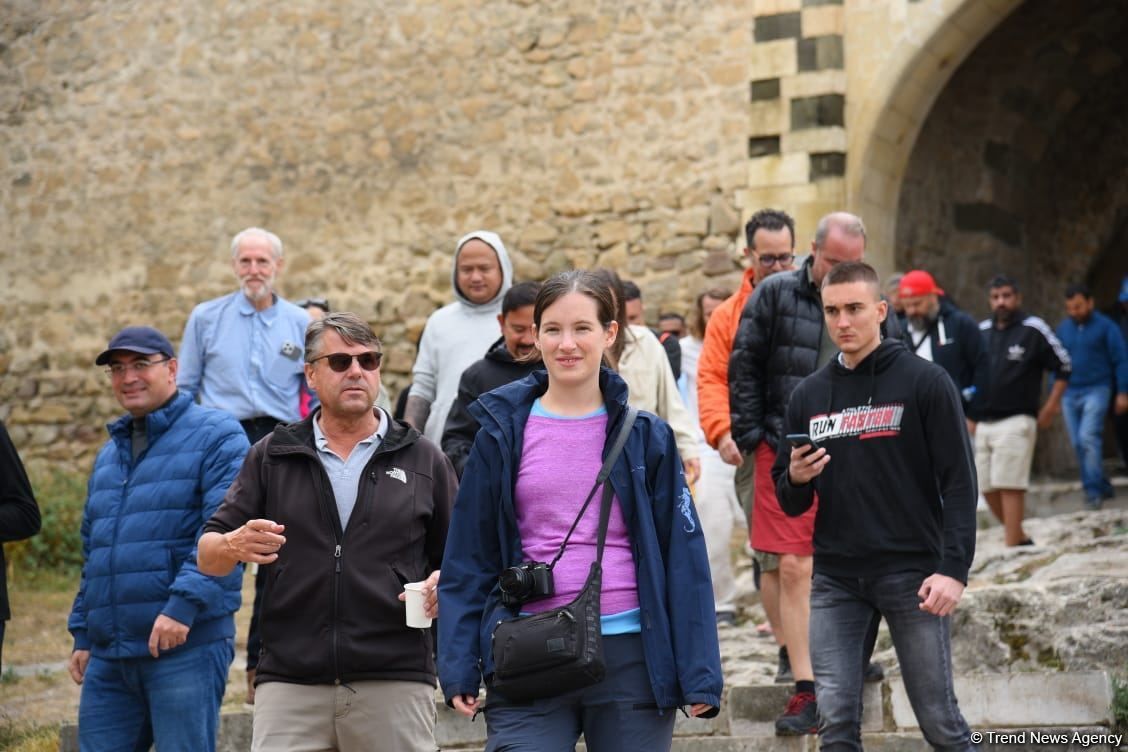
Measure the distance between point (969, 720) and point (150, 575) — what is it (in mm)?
2666

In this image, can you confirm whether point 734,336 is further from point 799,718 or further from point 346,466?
point 346,466

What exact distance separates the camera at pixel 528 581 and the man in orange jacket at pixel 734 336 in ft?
7.49

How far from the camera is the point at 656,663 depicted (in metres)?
3.17

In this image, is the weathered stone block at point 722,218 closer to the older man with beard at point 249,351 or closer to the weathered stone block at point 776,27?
the weathered stone block at point 776,27

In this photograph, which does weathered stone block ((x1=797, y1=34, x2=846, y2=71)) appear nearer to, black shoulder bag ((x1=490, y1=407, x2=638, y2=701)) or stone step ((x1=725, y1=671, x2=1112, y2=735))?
stone step ((x1=725, y1=671, x2=1112, y2=735))

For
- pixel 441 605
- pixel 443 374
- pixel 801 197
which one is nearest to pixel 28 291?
pixel 801 197

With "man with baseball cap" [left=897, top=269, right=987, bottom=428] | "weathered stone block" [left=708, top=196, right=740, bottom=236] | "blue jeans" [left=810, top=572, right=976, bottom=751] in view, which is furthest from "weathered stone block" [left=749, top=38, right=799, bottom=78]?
"blue jeans" [left=810, top=572, right=976, bottom=751]

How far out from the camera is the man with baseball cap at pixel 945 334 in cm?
815

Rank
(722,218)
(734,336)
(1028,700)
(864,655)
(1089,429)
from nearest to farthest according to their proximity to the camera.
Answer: (864,655)
(1028,700)
(734,336)
(1089,429)
(722,218)

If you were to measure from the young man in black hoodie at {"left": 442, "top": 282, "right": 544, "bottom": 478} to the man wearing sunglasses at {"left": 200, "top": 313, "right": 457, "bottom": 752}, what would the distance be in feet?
3.72

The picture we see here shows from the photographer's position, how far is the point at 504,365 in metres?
5.04

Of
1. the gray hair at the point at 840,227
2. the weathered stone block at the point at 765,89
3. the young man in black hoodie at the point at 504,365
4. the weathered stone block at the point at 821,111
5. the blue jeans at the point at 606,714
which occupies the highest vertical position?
the weathered stone block at the point at 765,89

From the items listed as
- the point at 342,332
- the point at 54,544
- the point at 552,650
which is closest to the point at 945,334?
the point at 342,332

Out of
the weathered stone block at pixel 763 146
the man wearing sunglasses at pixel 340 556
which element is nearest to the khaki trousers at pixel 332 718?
the man wearing sunglasses at pixel 340 556
